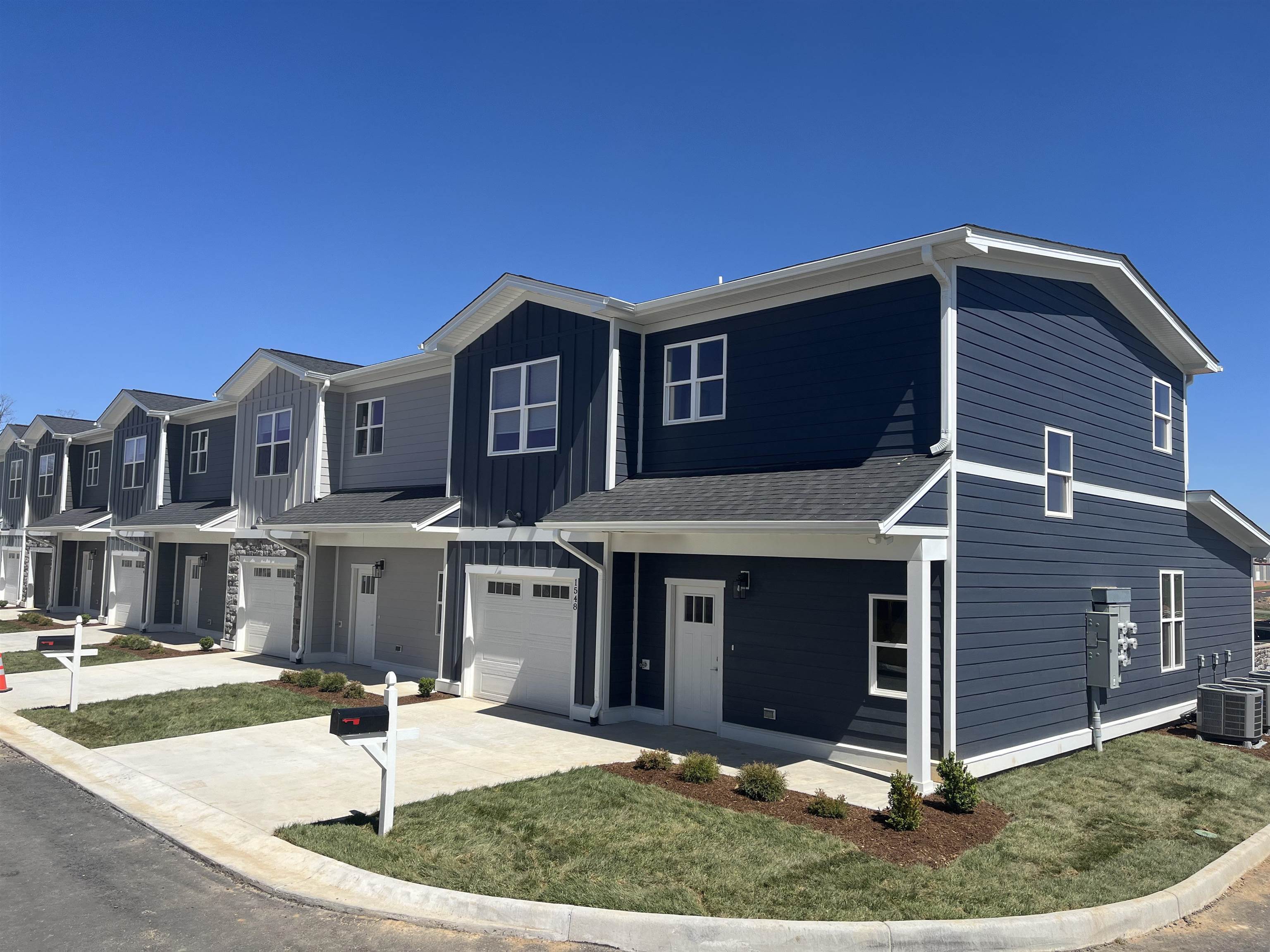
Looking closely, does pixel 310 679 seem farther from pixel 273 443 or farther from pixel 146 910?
pixel 146 910

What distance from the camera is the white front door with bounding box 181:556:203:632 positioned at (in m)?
26.3

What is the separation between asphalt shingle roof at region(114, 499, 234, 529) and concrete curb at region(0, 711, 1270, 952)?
54.9ft

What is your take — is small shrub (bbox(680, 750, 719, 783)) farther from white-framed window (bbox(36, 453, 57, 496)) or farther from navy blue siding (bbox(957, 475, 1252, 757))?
white-framed window (bbox(36, 453, 57, 496))

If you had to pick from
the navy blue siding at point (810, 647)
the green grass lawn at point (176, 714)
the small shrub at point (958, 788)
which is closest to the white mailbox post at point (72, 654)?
the green grass lawn at point (176, 714)

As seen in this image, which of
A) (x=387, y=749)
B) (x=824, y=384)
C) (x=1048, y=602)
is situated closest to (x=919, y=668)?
(x=1048, y=602)

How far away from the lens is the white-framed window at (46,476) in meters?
34.4

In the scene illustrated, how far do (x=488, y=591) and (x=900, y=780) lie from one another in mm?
9148

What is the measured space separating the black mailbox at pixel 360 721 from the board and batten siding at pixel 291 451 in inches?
549

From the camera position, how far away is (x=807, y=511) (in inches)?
418

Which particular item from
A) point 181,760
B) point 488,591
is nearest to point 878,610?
point 488,591

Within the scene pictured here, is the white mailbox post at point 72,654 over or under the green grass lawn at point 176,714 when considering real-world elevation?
over

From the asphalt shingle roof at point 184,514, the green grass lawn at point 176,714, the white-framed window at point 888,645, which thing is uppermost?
the asphalt shingle roof at point 184,514

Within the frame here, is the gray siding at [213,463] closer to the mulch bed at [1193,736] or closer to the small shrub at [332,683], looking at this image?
the small shrub at [332,683]

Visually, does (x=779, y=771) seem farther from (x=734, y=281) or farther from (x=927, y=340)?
(x=734, y=281)
